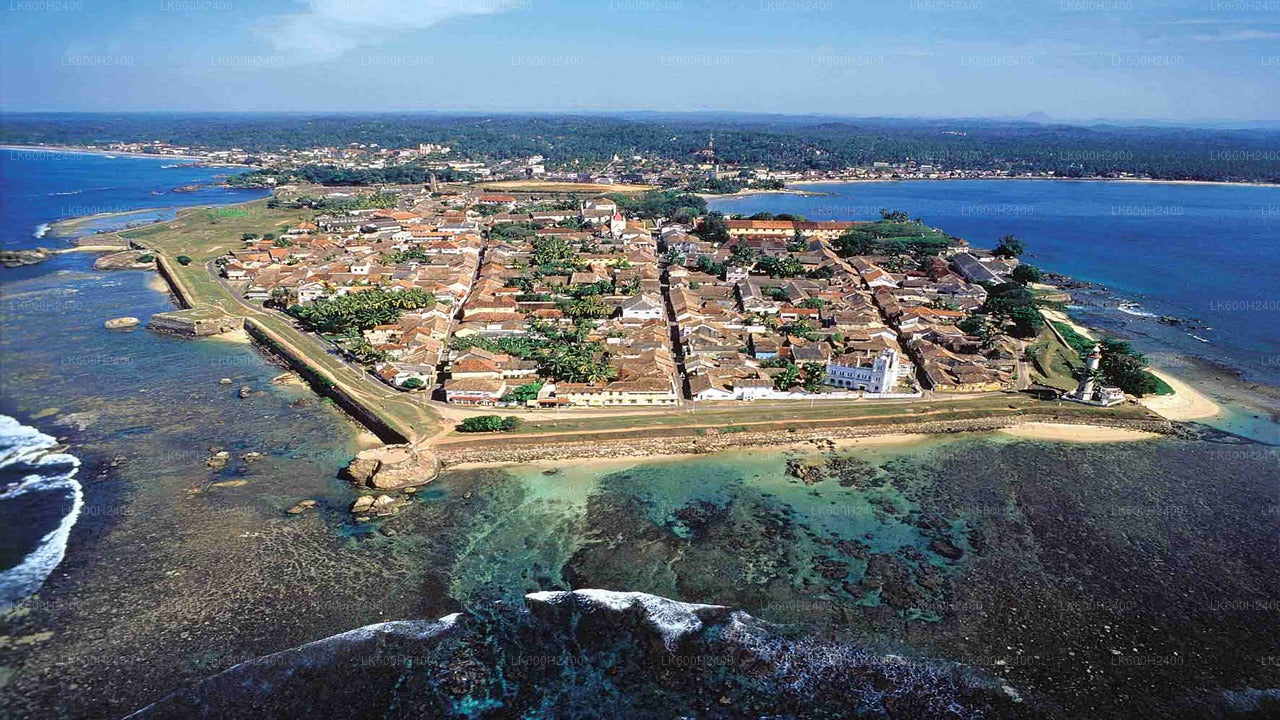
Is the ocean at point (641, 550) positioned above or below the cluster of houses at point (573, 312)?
below

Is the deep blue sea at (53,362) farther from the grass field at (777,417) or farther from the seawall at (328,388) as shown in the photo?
the grass field at (777,417)

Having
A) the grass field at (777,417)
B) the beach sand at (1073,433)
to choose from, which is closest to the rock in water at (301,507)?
the grass field at (777,417)

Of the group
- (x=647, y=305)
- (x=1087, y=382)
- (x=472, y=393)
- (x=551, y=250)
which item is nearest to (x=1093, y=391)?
(x=1087, y=382)

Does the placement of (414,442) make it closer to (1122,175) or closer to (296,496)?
(296,496)

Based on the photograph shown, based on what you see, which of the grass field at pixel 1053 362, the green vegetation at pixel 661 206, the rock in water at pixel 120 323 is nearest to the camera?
the grass field at pixel 1053 362

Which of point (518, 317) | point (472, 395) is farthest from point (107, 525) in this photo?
point (518, 317)

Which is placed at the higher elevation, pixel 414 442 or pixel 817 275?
pixel 817 275

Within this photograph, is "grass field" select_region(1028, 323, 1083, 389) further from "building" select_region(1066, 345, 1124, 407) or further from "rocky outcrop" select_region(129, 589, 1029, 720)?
"rocky outcrop" select_region(129, 589, 1029, 720)
